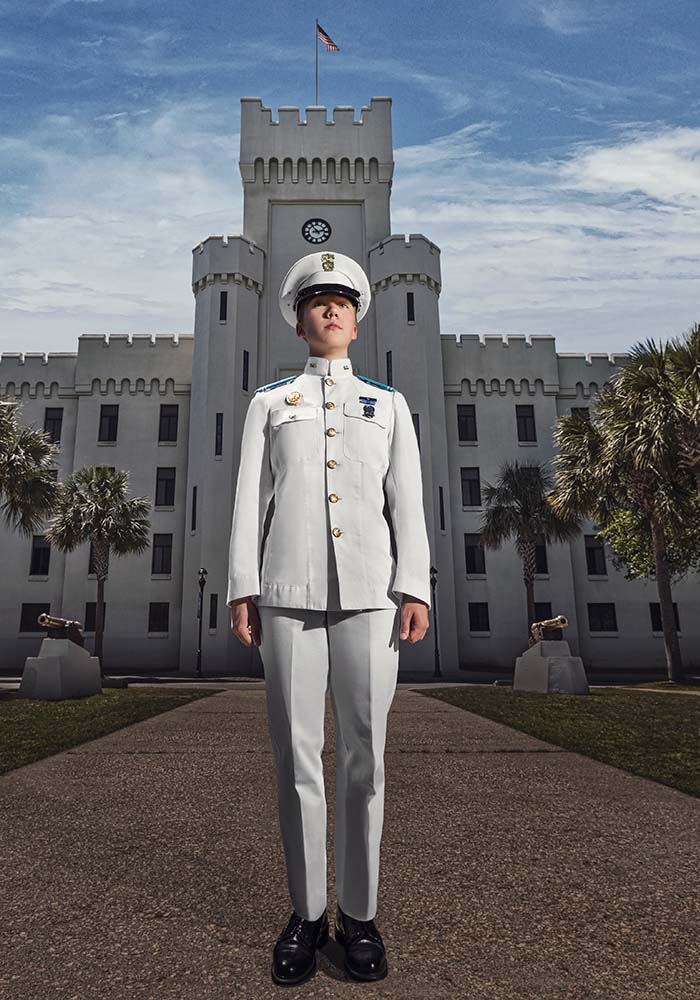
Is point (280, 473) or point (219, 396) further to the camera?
point (219, 396)

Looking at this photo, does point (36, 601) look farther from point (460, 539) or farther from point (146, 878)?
point (146, 878)

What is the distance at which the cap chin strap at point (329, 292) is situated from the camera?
2613 millimetres

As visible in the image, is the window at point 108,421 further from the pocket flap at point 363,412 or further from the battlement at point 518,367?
the pocket flap at point 363,412

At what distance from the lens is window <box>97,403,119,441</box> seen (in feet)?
104

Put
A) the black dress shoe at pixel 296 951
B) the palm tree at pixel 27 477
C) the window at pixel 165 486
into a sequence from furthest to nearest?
1. the window at pixel 165 486
2. the palm tree at pixel 27 477
3. the black dress shoe at pixel 296 951

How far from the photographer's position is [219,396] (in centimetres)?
2842

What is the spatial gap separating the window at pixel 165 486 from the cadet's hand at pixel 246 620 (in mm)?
29405

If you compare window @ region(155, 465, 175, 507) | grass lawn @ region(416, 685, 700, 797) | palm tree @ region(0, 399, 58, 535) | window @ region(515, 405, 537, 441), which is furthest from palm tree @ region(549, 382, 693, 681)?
window @ region(155, 465, 175, 507)

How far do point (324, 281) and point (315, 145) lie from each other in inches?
1296

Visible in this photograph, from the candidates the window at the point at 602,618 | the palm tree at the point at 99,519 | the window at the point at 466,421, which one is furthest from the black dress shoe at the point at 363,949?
the window at the point at 466,421

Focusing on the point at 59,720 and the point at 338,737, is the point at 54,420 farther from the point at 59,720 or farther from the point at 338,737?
the point at 338,737

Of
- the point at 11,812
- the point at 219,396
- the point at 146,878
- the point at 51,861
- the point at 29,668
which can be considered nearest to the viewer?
the point at 146,878

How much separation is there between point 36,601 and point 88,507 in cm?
979

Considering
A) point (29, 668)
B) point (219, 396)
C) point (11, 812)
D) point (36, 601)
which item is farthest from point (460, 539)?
point (11, 812)
